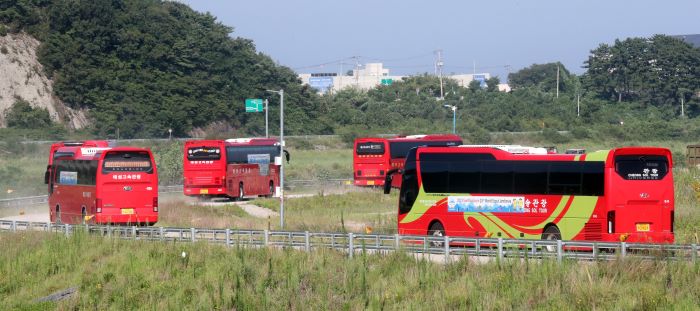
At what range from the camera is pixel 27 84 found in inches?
4441

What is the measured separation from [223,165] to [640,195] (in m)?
36.6

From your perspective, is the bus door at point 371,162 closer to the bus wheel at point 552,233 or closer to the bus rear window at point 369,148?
the bus rear window at point 369,148

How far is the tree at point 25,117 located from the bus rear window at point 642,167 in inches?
3304

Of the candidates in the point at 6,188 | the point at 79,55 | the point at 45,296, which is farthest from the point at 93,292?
the point at 79,55

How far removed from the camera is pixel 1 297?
36719 millimetres

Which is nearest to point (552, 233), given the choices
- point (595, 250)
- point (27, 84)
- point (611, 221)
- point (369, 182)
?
point (611, 221)

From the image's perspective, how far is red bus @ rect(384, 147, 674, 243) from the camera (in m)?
33.5

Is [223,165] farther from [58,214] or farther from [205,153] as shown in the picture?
[58,214]

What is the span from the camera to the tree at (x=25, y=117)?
10744 cm

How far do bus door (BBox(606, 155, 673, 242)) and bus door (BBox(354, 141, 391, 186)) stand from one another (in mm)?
39707

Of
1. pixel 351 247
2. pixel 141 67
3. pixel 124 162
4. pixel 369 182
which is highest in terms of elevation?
pixel 141 67

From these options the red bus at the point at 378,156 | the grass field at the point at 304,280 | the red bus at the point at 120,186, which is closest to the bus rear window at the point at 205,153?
the red bus at the point at 378,156

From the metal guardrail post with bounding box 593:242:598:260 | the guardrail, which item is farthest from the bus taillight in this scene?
the metal guardrail post with bounding box 593:242:598:260

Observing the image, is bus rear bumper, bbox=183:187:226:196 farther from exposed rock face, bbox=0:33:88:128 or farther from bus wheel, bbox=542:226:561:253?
exposed rock face, bbox=0:33:88:128
